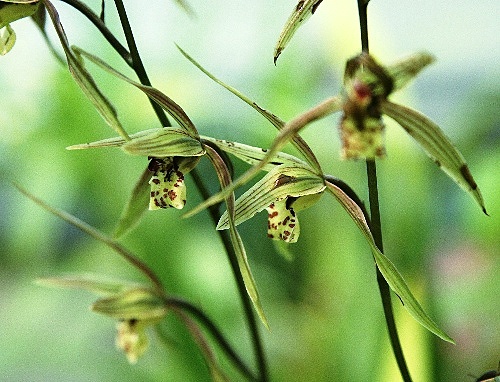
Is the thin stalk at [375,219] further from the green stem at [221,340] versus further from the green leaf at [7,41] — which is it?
the green leaf at [7,41]

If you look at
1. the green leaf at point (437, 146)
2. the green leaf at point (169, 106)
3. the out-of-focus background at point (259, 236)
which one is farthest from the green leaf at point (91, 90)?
the out-of-focus background at point (259, 236)

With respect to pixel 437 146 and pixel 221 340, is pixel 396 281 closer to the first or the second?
pixel 437 146

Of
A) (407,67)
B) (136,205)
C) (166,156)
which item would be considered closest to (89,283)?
(136,205)

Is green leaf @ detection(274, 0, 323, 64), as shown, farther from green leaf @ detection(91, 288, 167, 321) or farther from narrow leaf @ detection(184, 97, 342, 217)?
green leaf @ detection(91, 288, 167, 321)


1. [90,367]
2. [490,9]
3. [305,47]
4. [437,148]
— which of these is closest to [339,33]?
[305,47]

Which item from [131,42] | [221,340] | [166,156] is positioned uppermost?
[131,42]
